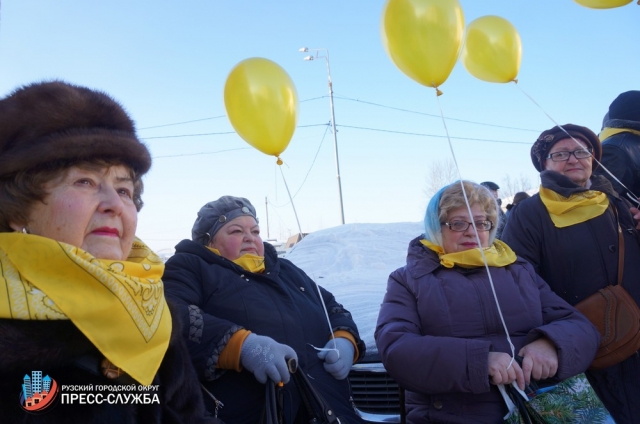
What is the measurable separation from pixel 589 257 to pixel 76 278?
2677 mm

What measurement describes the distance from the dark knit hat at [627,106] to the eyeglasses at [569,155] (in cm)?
91

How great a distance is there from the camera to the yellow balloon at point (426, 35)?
2.91 m

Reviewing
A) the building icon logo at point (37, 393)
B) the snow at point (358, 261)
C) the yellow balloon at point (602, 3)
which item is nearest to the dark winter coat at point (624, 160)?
the yellow balloon at point (602, 3)

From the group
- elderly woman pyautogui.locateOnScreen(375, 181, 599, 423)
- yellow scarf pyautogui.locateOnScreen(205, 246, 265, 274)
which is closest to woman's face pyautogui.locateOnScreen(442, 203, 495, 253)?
elderly woman pyautogui.locateOnScreen(375, 181, 599, 423)

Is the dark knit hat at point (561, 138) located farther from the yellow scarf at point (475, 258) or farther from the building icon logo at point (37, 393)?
the building icon logo at point (37, 393)

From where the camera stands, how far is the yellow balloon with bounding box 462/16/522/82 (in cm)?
352

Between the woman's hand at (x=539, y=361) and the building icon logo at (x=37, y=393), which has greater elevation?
the building icon logo at (x=37, y=393)

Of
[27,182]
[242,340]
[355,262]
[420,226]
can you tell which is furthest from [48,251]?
[420,226]

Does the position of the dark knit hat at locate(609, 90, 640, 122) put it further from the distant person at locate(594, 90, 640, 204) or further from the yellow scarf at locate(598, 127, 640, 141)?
the yellow scarf at locate(598, 127, 640, 141)

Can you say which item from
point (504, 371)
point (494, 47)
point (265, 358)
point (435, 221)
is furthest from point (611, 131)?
point (265, 358)

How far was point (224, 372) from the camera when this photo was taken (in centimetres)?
237

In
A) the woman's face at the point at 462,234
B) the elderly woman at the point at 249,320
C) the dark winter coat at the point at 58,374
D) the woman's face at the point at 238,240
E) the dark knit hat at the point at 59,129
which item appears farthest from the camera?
the woman's face at the point at 238,240

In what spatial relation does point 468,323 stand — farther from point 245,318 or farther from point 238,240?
point 238,240

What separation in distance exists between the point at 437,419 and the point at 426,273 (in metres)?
0.70
